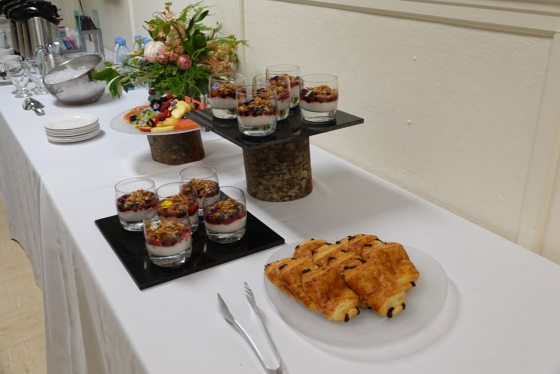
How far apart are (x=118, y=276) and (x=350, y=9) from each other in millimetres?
761

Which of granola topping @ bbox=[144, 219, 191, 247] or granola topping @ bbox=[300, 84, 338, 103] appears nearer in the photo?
granola topping @ bbox=[144, 219, 191, 247]

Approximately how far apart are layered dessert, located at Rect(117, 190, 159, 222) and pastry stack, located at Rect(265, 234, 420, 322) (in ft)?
0.93

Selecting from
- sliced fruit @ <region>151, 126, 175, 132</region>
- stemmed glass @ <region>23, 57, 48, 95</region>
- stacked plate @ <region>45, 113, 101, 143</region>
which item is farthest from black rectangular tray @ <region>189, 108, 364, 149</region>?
stemmed glass @ <region>23, 57, 48, 95</region>

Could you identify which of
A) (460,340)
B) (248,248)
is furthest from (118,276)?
(460,340)

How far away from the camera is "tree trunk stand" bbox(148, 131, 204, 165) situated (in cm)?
128

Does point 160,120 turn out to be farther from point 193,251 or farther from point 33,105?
point 33,105

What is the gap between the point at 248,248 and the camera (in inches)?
35.3

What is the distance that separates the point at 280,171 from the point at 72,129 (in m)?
0.67

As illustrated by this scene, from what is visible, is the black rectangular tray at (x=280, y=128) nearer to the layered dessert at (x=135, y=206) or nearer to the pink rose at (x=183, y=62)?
the layered dessert at (x=135, y=206)

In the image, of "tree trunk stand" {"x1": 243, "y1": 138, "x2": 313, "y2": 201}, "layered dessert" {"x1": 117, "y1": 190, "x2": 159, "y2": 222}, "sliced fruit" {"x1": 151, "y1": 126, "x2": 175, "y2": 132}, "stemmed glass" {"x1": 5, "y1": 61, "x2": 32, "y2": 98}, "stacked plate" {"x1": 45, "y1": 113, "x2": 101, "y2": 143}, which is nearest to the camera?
"layered dessert" {"x1": 117, "y1": 190, "x2": 159, "y2": 222}

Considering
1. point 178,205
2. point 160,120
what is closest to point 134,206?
point 178,205

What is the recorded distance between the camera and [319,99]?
1033 millimetres

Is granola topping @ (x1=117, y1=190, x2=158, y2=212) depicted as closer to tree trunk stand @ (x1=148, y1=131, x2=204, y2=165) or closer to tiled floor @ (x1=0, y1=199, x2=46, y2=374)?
tree trunk stand @ (x1=148, y1=131, x2=204, y2=165)

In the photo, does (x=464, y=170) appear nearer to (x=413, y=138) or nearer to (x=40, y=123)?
(x=413, y=138)
